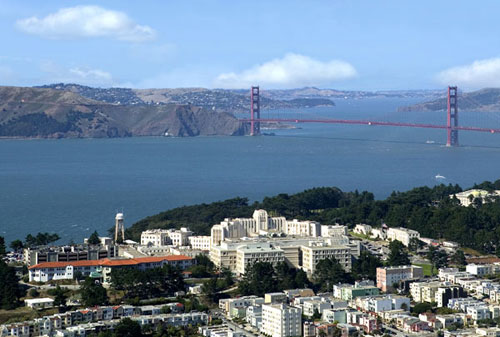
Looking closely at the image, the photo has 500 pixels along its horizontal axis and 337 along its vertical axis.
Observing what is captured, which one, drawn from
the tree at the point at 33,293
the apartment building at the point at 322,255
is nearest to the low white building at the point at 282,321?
the apartment building at the point at 322,255

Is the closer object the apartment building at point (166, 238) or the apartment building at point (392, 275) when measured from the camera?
the apartment building at point (392, 275)

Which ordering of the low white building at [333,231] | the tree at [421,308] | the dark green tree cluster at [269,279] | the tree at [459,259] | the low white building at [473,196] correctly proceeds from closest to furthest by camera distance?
1. the tree at [421,308]
2. the dark green tree cluster at [269,279]
3. the tree at [459,259]
4. the low white building at [333,231]
5. the low white building at [473,196]

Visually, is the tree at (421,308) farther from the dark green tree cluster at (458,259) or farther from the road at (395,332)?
the dark green tree cluster at (458,259)

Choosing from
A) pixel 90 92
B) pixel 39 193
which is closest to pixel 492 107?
pixel 90 92

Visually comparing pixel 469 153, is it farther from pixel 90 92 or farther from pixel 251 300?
pixel 90 92

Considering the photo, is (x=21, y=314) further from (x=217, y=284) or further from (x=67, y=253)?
(x=217, y=284)

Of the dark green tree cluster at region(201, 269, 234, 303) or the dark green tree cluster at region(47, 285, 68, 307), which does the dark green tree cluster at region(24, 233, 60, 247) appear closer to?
the dark green tree cluster at region(47, 285, 68, 307)
